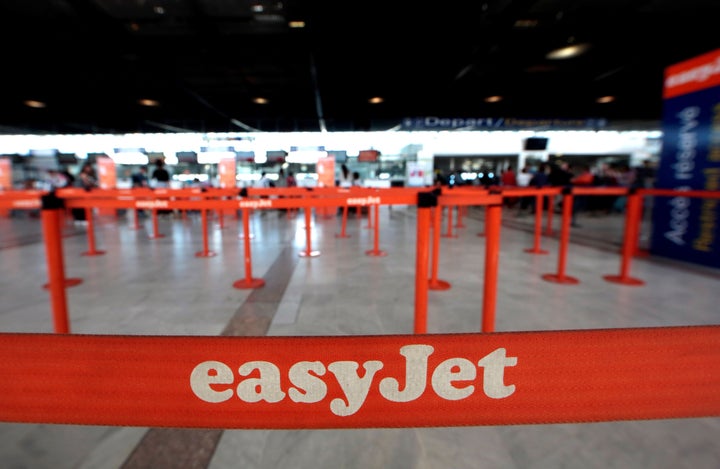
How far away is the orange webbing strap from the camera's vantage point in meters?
0.62

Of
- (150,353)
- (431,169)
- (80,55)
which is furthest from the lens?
(431,169)

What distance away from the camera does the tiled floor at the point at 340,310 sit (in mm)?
1458

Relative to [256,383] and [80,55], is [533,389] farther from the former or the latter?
[80,55]

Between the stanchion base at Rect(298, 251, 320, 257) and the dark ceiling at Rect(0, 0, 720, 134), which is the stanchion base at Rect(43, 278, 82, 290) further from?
the dark ceiling at Rect(0, 0, 720, 134)

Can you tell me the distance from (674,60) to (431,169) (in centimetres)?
Answer: 957

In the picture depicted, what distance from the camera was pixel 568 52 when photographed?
1012 cm

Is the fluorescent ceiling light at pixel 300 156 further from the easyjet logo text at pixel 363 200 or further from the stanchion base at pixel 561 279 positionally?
the easyjet logo text at pixel 363 200

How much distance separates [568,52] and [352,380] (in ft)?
41.6

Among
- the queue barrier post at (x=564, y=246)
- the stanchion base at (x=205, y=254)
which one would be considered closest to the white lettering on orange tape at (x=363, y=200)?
the queue barrier post at (x=564, y=246)

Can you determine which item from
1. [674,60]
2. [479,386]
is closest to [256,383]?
[479,386]

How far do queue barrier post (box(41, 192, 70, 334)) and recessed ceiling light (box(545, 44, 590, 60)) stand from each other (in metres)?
12.1

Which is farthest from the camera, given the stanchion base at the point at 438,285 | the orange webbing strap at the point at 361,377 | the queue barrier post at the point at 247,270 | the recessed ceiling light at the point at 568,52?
the recessed ceiling light at the point at 568,52

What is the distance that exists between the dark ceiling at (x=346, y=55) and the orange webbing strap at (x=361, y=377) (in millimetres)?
8001

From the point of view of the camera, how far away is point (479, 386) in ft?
2.09
